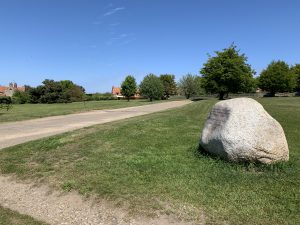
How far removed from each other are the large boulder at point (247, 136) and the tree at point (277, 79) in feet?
230

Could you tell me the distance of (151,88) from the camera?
7162cm

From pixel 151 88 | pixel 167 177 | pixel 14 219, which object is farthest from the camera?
pixel 151 88

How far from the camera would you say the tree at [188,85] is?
85062 mm

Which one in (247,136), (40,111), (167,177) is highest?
(247,136)

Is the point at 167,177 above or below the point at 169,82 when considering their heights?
below

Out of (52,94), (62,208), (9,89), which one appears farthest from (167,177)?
(9,89)

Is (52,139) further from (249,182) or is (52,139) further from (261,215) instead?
(261,215)

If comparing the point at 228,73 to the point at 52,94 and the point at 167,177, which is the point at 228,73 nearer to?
the point at 52,94

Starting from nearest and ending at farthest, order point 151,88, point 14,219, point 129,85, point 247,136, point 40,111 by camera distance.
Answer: point 14,219
point 247,136
point 40,111
point 151,88
point 129,85

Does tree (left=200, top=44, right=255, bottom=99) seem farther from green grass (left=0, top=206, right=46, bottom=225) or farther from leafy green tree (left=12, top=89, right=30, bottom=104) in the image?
green grass (left=0, top=206, right=46, bottom=225)

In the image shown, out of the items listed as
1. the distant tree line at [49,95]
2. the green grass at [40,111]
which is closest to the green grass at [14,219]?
the green grass at [40,111]

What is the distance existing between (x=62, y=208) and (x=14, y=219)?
27.9 inches

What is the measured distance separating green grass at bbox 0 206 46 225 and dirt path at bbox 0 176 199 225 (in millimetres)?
130

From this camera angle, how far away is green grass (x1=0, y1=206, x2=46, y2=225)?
465 centimetres
